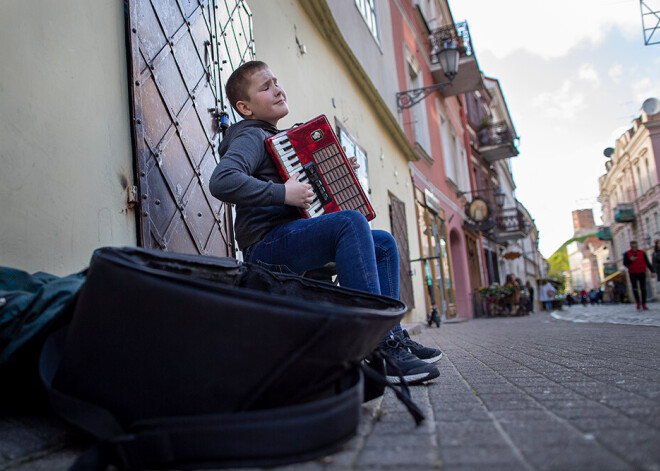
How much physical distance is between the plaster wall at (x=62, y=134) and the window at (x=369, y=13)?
261 inches

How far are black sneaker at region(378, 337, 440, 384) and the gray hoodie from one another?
0.79 meters

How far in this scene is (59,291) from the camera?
1501mm

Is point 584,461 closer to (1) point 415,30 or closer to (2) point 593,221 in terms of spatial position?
(1) point 415,30

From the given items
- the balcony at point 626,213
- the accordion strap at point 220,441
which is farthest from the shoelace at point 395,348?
the balcony at point 626,213

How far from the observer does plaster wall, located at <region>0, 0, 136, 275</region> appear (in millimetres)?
2084

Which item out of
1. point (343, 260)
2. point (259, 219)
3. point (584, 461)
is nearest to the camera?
point (584, 461)

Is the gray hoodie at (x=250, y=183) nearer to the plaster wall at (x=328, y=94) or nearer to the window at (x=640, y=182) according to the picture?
the plaster wall at (x=328, y=94)

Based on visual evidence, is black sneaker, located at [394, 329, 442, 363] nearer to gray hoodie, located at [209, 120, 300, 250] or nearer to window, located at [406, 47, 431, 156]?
gray hoodie, located at [209, 120, 300, 250]

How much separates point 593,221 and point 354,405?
116011 millimetres

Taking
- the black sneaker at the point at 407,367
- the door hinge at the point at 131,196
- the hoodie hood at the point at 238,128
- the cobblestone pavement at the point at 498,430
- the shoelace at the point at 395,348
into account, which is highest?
the hoodie hood at the point at 238,128

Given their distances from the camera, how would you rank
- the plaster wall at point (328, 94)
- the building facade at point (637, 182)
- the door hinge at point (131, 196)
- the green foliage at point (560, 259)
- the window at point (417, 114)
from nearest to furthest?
the door hinge at point (131, 196) < the plaster wall at point (328, 94) < the window at point (417, 114) < the building facade at point (637, 182) < the green foliage at point (560, 259)

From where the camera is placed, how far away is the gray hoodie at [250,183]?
228 cm

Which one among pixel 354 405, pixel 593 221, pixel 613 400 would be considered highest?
pixel 593 221

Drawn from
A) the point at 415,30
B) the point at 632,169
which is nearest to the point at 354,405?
the point at 415,30
